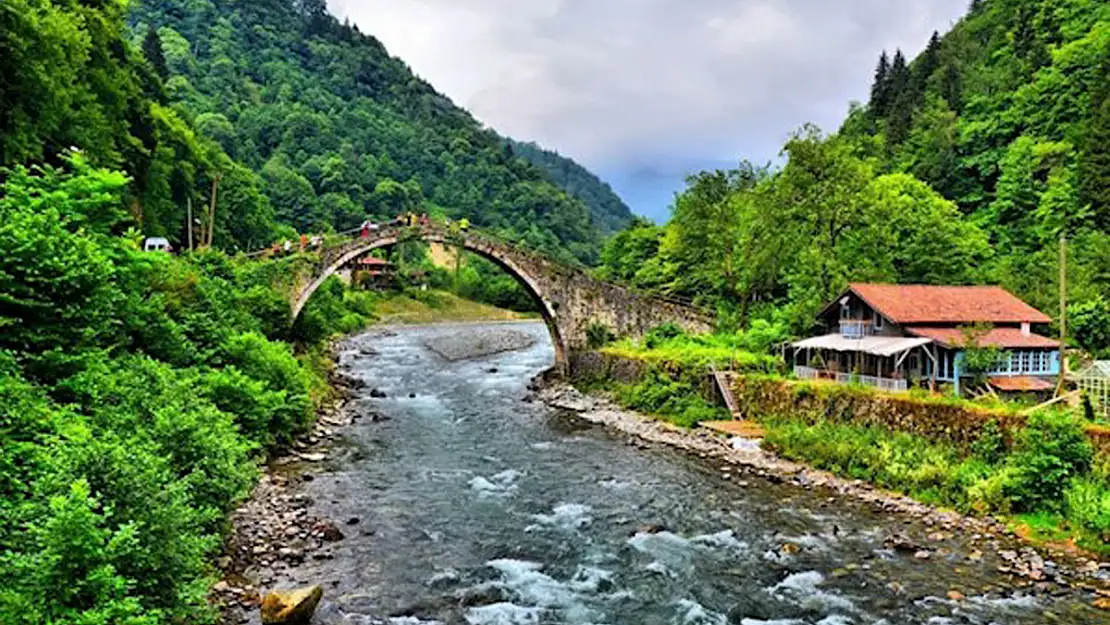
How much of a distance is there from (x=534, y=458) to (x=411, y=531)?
758 cm

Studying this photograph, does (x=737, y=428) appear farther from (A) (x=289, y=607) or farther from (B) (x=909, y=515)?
(A) (x=289, y=607)

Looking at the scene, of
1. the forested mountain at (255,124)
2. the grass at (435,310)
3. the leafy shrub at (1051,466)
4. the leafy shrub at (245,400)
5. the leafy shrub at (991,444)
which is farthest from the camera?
the grass at (435,310)

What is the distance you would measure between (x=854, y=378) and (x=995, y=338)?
5.04 m

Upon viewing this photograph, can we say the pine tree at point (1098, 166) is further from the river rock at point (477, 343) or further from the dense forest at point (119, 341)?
the dense forest at point (119, 341)

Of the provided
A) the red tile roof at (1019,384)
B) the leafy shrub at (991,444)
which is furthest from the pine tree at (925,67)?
the leafy shrub at (991,444)

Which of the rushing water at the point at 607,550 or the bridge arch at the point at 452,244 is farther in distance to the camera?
the bridge arch at the point at 452,244

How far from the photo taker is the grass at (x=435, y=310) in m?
76.9

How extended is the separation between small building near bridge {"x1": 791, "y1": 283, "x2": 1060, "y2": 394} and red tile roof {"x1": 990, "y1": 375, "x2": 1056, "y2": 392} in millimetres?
33

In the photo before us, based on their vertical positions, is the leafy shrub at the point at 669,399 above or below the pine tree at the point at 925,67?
below

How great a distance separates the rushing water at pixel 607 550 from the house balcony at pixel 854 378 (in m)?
6.19

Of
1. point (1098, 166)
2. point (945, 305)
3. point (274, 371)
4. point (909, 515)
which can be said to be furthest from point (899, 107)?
point (274, 371)

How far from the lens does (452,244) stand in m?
38.0

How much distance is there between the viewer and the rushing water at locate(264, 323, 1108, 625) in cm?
1212

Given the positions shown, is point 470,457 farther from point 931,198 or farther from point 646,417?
point 931,198
